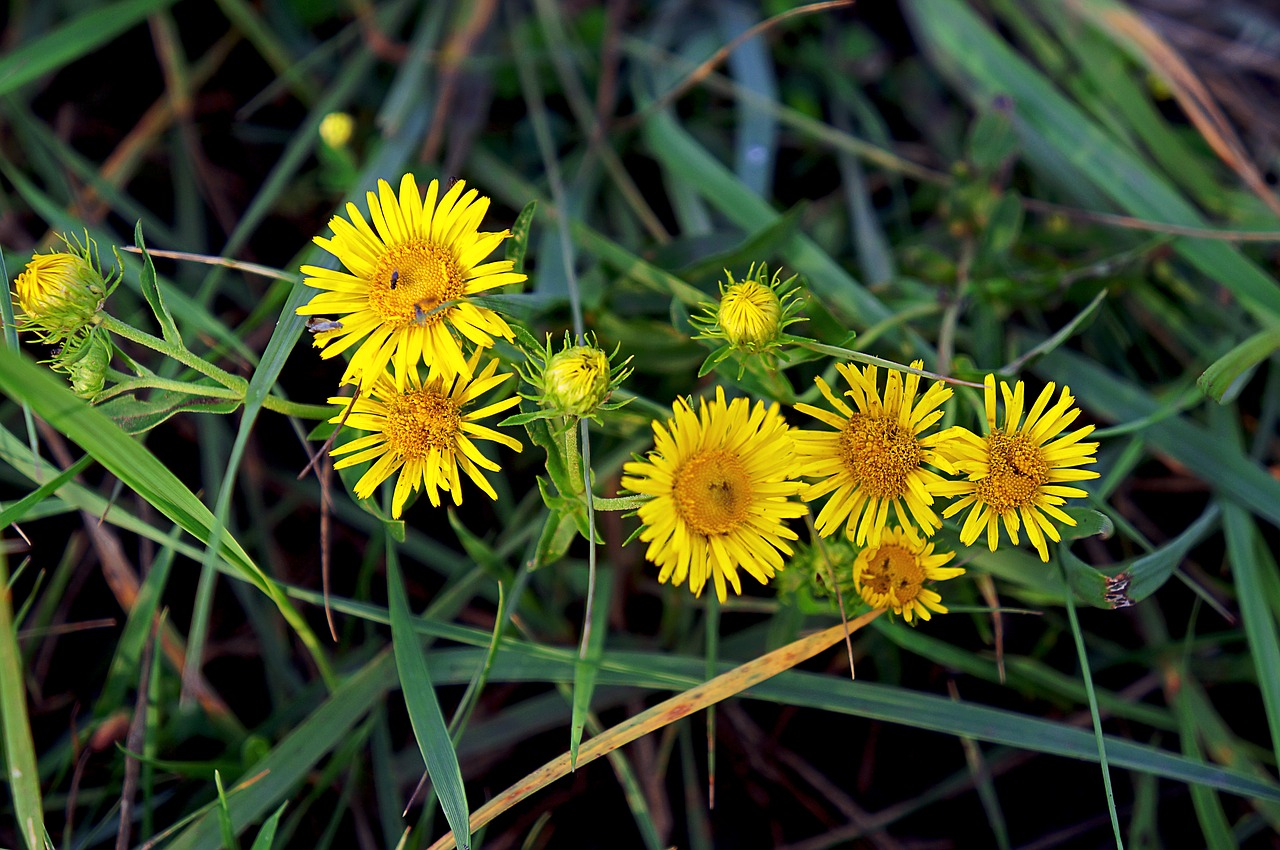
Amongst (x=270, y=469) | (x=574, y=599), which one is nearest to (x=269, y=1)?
(x=270, y=469)

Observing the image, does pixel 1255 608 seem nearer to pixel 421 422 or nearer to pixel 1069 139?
pixel 1069 139

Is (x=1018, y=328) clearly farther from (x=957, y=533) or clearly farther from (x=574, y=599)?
(x=574, y=599)

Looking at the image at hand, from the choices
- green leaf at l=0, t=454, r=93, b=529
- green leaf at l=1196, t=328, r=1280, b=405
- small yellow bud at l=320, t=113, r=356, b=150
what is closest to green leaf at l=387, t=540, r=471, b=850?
green leaf at l=0, t=454, r=93, b=529

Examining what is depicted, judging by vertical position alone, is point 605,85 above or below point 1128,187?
above

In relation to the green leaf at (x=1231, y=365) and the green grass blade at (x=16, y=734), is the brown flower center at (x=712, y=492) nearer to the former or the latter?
the green leaf at (x=1231, y=365)

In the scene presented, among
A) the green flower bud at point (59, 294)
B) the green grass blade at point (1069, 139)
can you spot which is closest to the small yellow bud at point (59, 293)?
the green flower bud at point (59, 294)

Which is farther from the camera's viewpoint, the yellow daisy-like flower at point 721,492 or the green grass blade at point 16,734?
the green grass blade at point 16,734

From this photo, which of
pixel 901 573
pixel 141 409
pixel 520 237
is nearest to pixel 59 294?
pixel 141 409
